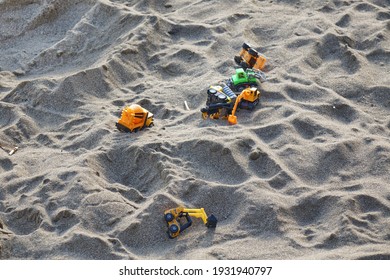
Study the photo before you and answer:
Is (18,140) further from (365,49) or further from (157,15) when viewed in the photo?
(365,49)

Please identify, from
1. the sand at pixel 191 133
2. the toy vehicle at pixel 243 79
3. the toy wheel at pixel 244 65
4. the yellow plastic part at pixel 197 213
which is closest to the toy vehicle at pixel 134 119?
the sand at pixel 191 133

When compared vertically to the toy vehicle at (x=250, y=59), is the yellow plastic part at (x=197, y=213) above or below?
below

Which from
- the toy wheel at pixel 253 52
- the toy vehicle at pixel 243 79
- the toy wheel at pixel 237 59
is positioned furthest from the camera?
the toy wheel at pixel 237 59

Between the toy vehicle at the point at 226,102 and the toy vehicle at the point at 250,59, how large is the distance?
0.35m

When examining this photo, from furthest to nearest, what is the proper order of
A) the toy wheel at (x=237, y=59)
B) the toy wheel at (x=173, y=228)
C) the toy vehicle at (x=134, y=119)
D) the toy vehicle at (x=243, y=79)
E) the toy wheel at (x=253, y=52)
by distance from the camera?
the toy wheel at (x=237, y=59) < the toy wheel at (x=253, y=52) < the toy vehicle at (x=243, y=79) < the toy vehicle at (x=134, y=119) < the toy wheel at (x=173, y=228)

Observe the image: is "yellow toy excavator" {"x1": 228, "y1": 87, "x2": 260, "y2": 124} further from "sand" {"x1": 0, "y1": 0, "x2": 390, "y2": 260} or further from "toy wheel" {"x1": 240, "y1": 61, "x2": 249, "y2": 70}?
"toy wheel" {"x1": 240, "y1": 61, "x2": 249, "y2": 70}

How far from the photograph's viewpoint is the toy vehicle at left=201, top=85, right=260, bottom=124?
460 centimetres

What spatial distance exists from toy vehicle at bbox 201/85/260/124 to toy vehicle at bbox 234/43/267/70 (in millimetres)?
347

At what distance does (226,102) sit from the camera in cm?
460

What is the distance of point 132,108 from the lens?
179 inches

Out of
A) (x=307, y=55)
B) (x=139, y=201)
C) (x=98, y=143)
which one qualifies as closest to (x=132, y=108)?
(x=98, y=143)

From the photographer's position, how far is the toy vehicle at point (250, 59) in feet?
16.2

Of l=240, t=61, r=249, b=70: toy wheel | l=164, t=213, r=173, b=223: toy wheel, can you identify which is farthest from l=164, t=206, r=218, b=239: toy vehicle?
l=240, t=61, r=249, b=70: toy wheel

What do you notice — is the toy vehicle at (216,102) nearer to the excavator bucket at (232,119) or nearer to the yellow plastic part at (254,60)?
the excavator bucket at (232,119)
